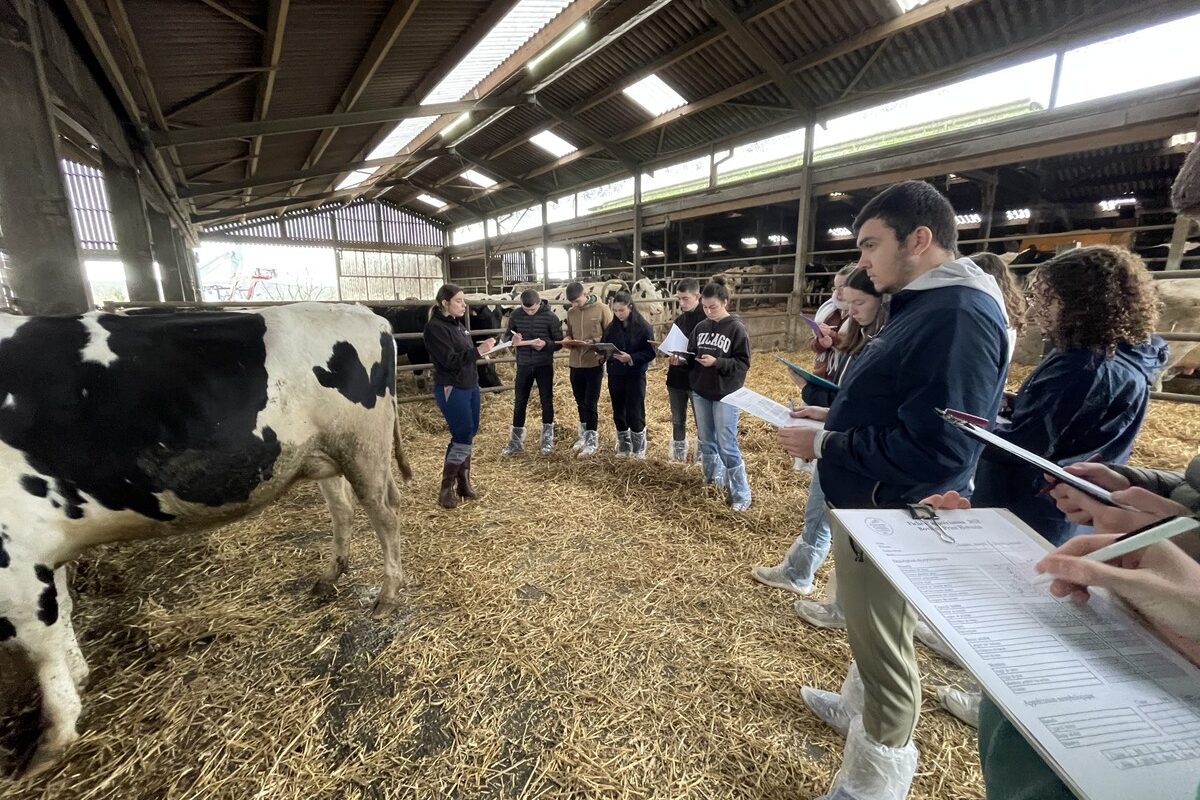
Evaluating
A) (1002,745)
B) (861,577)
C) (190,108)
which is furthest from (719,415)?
(190,108)

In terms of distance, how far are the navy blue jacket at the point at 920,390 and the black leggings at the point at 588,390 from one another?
141 inches

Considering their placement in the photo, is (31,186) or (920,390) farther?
(31,186)

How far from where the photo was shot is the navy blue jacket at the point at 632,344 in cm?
470

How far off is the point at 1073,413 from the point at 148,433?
3.58 metres

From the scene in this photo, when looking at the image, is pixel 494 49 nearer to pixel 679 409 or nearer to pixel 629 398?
pixel 629 398

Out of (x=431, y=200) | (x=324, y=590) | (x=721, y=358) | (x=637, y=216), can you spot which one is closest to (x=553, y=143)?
(x=637, y=216)

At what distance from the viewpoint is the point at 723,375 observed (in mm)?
3674

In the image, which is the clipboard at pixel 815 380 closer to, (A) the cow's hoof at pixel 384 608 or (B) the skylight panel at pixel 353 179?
(A) the cow's hoof at pixel 384 608

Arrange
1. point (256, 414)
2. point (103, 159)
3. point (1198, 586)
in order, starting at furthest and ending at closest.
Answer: point (103, 159)
point (256, 414)
point (1198, 586)

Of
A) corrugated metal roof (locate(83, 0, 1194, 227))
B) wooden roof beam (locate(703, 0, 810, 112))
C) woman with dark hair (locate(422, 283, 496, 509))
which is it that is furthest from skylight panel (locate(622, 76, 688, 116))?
woman with dark hair (locate(422, 283, 496, 509))

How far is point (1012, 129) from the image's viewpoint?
777 centimetres

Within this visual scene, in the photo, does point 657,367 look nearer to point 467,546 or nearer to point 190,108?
point 467,546

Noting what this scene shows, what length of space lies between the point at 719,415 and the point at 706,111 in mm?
10271

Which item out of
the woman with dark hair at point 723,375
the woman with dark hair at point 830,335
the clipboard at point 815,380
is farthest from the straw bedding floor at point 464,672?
the clipboard at point 815,380
